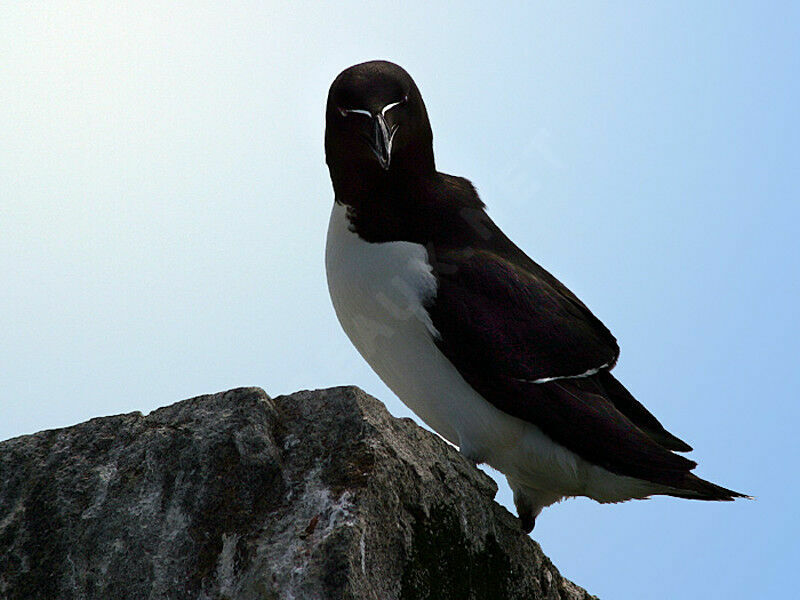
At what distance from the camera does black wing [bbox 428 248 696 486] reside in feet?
17.6

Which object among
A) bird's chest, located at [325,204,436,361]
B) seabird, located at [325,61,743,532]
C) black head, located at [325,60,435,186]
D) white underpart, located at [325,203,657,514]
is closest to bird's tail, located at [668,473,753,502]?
seabird, located at [325,61,743,532]

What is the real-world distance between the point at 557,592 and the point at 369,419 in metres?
1.64

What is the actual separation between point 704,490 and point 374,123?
259cm

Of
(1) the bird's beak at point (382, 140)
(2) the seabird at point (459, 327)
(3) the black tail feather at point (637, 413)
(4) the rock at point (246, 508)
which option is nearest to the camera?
(4) the rock at point (246, 508)

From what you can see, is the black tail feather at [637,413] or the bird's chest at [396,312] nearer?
the bird's chest at [396,312]

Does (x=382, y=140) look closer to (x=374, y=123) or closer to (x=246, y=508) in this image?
(x=374, y=123)

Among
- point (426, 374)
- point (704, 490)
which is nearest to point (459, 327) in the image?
point (426, 374)

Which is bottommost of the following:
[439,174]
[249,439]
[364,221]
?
[249,439]

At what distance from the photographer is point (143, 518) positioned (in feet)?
14.2

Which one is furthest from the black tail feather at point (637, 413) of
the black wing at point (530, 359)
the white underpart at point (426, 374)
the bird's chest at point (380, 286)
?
the bird's chest at point (380, 286)

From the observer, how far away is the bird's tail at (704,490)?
549cm

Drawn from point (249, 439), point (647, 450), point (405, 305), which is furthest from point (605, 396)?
point (249, 439)

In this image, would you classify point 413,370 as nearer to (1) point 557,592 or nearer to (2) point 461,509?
(2) point 461,509

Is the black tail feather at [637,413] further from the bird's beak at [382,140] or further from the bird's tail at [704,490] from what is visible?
the bird's beak at [382,140]
